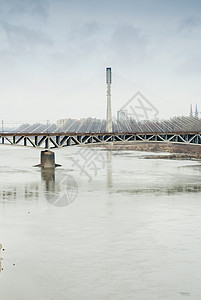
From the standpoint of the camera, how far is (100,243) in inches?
763

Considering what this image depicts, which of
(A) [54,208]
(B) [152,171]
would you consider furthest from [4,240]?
(B) [152,171]

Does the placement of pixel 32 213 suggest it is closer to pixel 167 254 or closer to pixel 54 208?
pixel 54 208

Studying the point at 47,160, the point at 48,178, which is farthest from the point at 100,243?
the point at 47,160

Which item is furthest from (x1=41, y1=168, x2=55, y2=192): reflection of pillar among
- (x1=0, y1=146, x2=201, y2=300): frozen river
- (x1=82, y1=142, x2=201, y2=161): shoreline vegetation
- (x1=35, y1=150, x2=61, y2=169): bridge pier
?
(x1=82, y1=142, x2=201, y2=161): shoreline vegetation

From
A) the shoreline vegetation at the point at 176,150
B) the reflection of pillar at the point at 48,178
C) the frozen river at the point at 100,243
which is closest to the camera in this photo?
the frozen river at the point at 100,243

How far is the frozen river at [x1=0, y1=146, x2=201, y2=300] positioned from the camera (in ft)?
47.1

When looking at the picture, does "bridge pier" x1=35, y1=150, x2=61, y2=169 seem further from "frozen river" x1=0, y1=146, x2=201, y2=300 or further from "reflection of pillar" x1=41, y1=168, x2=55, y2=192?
"frozen river" x1=0, y1=146, x2=201, y2=300

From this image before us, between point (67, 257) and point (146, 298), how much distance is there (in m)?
4.69

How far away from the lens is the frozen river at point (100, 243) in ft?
47.1

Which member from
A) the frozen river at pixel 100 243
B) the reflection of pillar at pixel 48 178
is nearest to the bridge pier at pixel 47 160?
the reflection of pillar at pixel 48 178

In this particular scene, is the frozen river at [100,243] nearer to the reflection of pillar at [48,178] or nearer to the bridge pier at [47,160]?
the reflection of pillar at [48,178]

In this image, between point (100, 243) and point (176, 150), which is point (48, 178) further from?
point (176, 150)

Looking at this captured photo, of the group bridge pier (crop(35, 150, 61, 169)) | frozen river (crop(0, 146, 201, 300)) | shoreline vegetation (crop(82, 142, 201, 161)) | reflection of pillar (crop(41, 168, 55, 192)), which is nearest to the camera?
frozen river (crop(0, 146, 201, 300))

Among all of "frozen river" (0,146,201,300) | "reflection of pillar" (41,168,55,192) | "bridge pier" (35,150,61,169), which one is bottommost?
"frozen river" (0,146,201,300)
